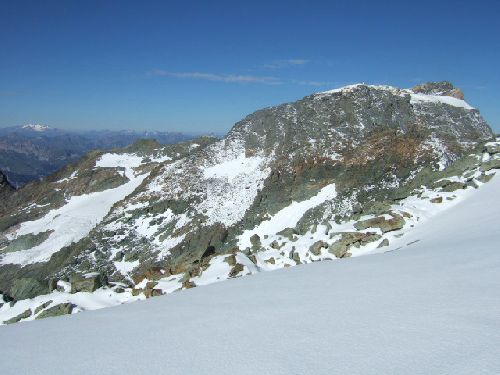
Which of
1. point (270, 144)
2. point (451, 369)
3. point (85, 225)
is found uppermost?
point (270, 144)

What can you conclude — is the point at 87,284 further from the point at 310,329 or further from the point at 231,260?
the point at 310,329

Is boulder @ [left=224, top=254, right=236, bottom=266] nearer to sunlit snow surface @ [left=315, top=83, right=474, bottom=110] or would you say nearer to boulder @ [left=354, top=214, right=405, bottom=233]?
boulder @ [left=354, top=214, right=405, bottom=233]

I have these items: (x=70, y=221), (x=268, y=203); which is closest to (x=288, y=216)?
(x=268, y=203)

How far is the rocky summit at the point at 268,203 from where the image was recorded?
19922 millimetres

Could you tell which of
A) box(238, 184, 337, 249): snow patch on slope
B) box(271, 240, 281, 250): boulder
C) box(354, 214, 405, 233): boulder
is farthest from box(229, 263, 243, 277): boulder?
box(238, 184, 337, 249): snow patch on slope

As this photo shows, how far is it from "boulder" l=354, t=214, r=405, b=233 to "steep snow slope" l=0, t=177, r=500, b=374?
7.15 metres

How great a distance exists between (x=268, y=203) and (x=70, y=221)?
3483cm

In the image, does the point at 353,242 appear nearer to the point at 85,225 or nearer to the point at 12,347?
the point at 12,347

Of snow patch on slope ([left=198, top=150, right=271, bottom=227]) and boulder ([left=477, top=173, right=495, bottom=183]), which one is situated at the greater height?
boulder ([left=477, top=173, right=495, bottom=183])

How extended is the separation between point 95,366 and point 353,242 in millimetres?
14335

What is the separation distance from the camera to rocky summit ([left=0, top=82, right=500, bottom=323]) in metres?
19.9

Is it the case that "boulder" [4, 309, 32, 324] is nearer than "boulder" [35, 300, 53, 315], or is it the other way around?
"boulder" [4, 309, 32, 324]

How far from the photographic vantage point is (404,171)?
37406 millimetres

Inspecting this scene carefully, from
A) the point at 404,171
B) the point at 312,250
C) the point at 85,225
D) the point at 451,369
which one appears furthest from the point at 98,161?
the point at 451,369
